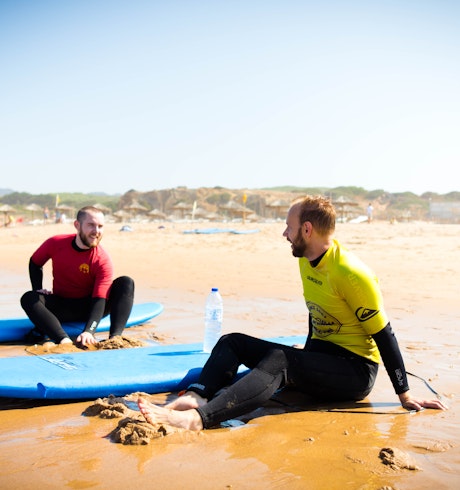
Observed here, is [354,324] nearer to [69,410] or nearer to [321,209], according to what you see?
[321,209]

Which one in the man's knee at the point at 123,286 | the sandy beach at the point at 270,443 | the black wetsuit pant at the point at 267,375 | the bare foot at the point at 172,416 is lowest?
the sandy beach at the point at 270,443

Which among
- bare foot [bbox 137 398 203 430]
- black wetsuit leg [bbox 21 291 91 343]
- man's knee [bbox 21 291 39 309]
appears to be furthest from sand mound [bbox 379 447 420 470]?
man's knee [bbox 21 291 39 309]

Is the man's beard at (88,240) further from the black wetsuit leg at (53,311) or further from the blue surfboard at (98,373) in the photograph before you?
the blue surfboard at (98,373)

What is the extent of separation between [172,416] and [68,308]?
246cm

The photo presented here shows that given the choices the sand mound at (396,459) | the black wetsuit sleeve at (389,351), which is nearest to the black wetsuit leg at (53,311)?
the black wetsuit sleeve at (389,351)

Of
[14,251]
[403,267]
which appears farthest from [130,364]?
[14,251]

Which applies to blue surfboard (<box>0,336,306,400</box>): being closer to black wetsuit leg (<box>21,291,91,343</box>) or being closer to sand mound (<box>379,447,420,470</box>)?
black wetsuit leg (<box>21,291,91,343</box>)

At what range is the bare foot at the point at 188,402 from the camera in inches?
105

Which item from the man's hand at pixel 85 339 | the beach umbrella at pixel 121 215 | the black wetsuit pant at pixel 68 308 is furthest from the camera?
the beach umbrella at pixel 121 215

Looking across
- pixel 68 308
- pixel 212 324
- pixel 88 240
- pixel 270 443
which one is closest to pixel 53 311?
pixel 68 308

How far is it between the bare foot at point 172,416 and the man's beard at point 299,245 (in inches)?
38.5

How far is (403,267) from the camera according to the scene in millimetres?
10500

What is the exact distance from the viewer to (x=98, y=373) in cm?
329

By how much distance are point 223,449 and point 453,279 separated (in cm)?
722
